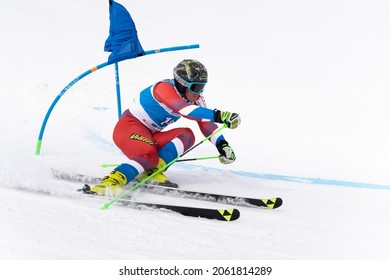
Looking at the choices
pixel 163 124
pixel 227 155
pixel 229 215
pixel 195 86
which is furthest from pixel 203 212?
pixel 163 124

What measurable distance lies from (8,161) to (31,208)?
5.42ft

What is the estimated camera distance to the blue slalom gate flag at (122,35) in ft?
19.6

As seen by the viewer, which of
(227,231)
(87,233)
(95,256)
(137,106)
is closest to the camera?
(95,256)

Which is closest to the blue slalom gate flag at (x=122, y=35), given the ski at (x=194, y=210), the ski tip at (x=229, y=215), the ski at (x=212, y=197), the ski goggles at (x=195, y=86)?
the ski goggles at (x=195, y=86)

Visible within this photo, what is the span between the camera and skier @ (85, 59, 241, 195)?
4.73 metres

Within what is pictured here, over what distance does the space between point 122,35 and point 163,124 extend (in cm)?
131

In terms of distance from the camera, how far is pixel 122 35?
598cm

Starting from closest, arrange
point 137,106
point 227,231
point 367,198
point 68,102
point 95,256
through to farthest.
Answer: point 95,256 → point 227,231 → point 137,106 → point 367,198 → point 68,102

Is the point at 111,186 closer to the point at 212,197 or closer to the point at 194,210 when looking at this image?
the point at 194,210

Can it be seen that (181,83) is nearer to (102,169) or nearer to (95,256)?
(102,169)

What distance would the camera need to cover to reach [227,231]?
12.9 ft

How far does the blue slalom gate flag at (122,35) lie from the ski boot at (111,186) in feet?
6.02

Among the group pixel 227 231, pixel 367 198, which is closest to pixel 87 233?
pixel 227 231

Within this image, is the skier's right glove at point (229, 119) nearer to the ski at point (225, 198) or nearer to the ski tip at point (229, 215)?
the ski at point (225, 198)
